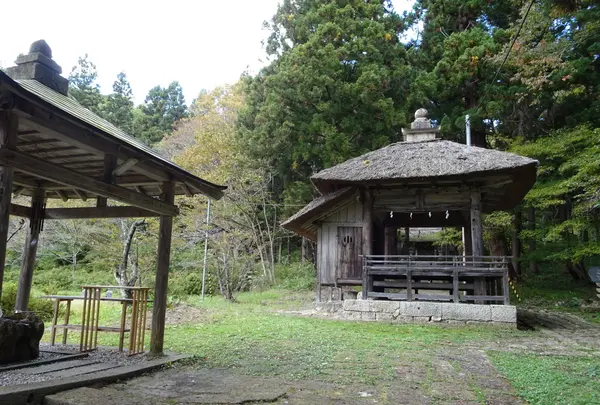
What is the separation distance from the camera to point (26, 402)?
4.04 metres

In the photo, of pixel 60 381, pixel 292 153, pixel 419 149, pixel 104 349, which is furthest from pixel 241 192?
pixel 60 381

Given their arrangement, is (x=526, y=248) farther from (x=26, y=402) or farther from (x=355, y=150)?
(x=26, y=402)

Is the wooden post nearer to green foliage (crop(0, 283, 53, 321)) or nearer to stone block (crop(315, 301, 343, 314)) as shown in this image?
stone block (crop(315, 301, 343, 314))

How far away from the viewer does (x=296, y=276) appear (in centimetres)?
2236

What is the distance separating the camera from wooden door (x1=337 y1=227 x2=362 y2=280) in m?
13.5

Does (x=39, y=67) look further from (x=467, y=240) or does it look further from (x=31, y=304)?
(x=467, y=240)

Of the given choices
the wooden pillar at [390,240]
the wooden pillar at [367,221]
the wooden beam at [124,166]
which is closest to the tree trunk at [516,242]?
the wooden pillar at [390,240]

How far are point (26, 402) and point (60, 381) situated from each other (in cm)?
44

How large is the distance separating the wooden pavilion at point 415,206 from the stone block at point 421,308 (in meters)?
0.31

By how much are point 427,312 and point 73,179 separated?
9.01 metres

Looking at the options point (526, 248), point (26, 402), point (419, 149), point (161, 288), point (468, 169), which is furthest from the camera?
point (526, 248)

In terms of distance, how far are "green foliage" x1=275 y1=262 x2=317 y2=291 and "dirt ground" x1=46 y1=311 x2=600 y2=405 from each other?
48.4ft

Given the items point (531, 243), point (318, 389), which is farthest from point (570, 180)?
point (318, 389)

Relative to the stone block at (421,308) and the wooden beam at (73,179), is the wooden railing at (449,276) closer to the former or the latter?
the stone block at (421,308)
